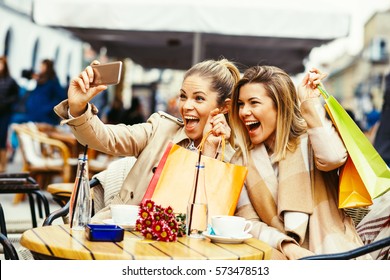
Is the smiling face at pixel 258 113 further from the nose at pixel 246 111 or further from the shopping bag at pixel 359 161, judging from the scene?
the shopping bag at pixel 359 161

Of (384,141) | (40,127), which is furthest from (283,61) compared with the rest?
(384,141)

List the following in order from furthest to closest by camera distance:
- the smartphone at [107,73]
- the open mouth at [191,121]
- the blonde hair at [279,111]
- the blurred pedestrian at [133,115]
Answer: the blurred pedestrian at [133,115] < the open mouth at [191,121] < the blonde hair at [279,111] < the smartphone at [107,73]

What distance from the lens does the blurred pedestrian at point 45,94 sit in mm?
9125

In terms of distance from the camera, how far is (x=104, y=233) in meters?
2.23

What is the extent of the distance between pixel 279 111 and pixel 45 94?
6790 millimetres

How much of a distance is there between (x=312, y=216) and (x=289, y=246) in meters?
0.21

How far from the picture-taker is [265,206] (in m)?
2.87

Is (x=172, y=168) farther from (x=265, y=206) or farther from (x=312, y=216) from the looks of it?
(x=312, y=216)

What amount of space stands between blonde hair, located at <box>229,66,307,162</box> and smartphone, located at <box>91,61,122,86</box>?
2.41ft

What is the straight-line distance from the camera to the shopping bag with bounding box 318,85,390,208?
2.64 meters

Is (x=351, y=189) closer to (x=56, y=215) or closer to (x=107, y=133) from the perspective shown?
(x=107, y=133)

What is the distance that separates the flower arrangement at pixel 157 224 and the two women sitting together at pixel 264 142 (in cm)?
51

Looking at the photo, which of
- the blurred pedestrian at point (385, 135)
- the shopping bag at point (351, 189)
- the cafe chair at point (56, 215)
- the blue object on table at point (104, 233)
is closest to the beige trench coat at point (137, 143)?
the cafe chair at point (56, 215)

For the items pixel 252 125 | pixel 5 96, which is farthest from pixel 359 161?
pixel 5 96
